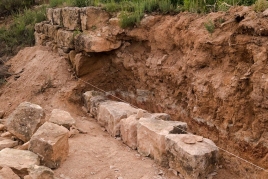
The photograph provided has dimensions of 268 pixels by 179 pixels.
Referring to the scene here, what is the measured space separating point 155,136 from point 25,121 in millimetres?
1933

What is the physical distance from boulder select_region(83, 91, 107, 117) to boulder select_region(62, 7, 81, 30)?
1467 millimetres

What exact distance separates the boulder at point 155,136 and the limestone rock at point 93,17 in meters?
2.75

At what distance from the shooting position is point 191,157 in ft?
11.6

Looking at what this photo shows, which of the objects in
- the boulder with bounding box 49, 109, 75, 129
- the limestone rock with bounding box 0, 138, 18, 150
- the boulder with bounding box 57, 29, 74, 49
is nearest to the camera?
the limestone rock with bounding box 0, 138, 18, 150

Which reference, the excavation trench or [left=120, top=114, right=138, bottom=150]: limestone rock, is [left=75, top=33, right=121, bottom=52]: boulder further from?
[left=120, top=114, right=138, bottom=150]: limestone rock

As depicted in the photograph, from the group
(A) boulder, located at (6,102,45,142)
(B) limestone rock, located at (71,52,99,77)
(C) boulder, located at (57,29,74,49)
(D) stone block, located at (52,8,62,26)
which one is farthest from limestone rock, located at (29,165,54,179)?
(D) stone block, located at (52,8,62,26)

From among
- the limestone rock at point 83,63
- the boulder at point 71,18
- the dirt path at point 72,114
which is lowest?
the dirt path at point 72,114

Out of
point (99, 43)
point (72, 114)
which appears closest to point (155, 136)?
point (72, 114)

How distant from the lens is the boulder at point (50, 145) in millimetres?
3951

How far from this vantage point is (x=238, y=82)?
13.4 feet

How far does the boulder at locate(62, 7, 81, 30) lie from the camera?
6.69 metres

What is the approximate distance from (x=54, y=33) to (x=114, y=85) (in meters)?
2.30

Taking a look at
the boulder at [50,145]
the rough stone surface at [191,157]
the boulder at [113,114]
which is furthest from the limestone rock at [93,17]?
the rough stone surface at [191,157]

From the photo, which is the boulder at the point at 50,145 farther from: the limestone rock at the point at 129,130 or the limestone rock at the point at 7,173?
the limestone rock at the point at 129,130
